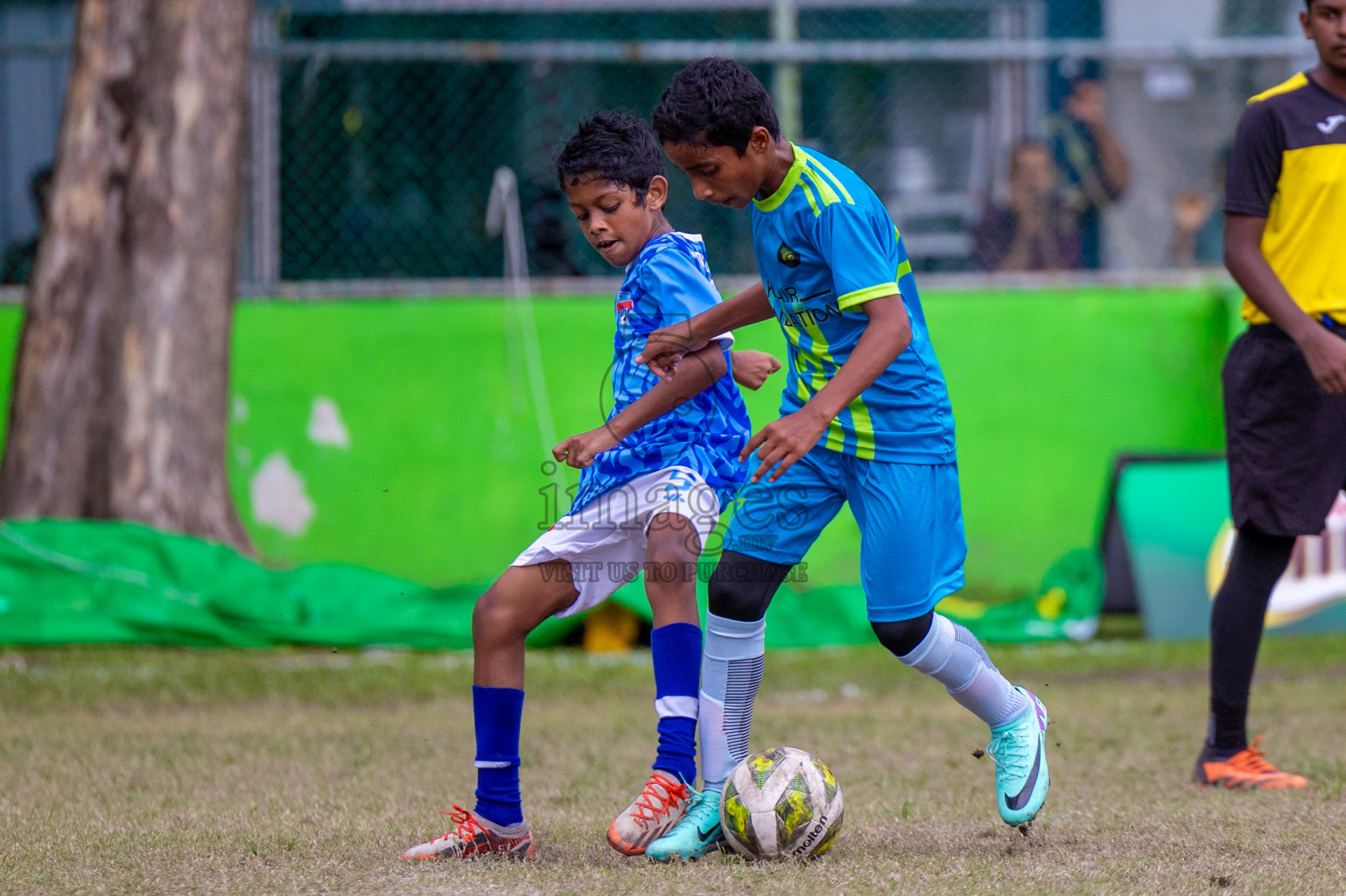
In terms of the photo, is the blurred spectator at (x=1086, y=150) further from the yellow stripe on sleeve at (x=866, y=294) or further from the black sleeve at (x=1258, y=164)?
the yellow stripe on sleeve at (x=866, y=294)

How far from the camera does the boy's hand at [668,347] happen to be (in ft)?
11.2

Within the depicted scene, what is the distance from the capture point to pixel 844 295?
3102 mm

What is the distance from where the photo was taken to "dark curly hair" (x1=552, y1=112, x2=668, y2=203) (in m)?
3.46


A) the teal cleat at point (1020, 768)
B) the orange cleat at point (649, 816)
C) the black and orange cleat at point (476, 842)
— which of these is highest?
the teal cleat at point (1020, 768)

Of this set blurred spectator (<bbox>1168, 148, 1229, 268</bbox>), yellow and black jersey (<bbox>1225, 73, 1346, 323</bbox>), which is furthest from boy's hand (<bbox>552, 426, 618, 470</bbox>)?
blurred spectator (<bbox>1168, 148, 1229, 268</bbox>)

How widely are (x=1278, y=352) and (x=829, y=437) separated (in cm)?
148

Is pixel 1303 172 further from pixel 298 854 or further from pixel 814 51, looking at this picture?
pixel 814 51

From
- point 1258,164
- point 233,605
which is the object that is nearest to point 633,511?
point 1258,164

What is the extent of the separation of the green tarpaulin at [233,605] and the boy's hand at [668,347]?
3.47 meters

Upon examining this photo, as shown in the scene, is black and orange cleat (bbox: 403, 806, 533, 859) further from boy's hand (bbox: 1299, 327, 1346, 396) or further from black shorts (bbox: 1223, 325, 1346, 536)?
boy's hand (bbox: 1299, 327, 1346, 396)

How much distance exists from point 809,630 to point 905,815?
3.38m

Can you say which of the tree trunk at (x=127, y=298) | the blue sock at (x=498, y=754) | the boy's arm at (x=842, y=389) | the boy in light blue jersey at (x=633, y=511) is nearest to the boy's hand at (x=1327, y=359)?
the boy's arm at (x=842, y=389)

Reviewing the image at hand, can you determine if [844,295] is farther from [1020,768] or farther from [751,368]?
[1020,768]

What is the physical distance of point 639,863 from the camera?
3.18m
